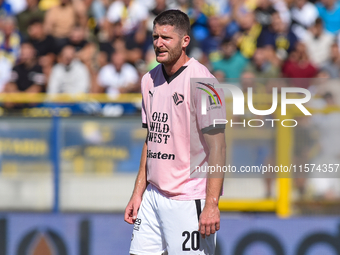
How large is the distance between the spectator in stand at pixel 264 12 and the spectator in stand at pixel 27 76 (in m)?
3.75

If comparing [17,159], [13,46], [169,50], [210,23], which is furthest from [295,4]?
[169,50]

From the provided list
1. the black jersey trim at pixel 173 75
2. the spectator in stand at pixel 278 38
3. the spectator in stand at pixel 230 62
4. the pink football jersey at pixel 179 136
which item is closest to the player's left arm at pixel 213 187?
the pink football jersey at pixel 179 136

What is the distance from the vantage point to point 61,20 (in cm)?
908

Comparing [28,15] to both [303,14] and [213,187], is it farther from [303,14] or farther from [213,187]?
[213,187]

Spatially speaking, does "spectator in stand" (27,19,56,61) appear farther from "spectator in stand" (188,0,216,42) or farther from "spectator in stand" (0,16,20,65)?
"spectator in stand" (188,0,216,42)

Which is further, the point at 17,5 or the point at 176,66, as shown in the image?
the point at 17,5

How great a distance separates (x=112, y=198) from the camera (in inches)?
235

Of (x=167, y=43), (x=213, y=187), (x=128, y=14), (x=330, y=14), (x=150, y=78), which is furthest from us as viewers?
(x=128, y=14)

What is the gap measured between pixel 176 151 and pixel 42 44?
5.82 meters

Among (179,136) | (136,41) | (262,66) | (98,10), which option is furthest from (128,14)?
(179,136)

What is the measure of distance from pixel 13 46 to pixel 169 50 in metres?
6.62

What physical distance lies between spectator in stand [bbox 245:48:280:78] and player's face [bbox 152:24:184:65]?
436 centimetres

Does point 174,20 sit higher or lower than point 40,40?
lower

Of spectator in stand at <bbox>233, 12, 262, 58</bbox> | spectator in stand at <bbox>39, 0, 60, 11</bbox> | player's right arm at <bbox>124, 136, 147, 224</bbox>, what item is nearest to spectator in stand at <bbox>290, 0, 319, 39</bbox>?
spectator in stand at <bbox>233, 12, 262, 58</bbox>
